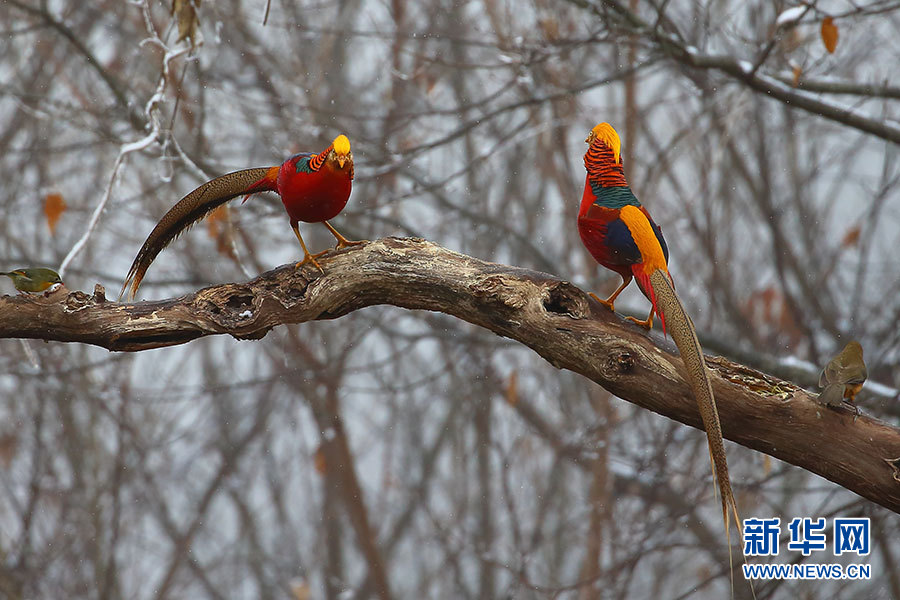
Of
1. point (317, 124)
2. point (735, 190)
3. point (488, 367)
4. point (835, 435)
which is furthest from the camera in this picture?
point (735, 190)

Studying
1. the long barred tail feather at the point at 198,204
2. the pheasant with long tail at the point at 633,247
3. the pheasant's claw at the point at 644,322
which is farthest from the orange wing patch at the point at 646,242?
the long barred tail feather at the point at 198,204

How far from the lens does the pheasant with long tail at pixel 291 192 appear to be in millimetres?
1897

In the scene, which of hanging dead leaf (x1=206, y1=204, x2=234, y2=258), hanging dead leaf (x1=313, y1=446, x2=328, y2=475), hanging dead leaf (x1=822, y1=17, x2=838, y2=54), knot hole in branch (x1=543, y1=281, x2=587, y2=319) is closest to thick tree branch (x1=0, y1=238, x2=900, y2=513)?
knot hole in branch (x1=543, y1=281, x2=587, y2=319)

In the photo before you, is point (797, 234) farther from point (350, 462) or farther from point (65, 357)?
point (65, 357)

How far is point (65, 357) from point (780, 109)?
471 centimetres

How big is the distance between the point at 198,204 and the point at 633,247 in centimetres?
107

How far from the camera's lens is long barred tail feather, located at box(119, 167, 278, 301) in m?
2.07

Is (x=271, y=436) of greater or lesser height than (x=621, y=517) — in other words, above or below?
above

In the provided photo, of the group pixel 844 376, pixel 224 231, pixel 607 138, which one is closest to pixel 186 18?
pixel 224 231

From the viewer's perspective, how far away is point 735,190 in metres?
5.69

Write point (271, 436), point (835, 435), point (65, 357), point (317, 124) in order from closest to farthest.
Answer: point (835, 435) → point (317, 124) → point (65, 357) → point (271, 436)

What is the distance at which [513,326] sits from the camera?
192 centimetres

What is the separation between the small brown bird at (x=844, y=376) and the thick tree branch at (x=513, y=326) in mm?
42

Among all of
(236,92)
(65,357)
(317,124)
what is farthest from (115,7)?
(65,357)
